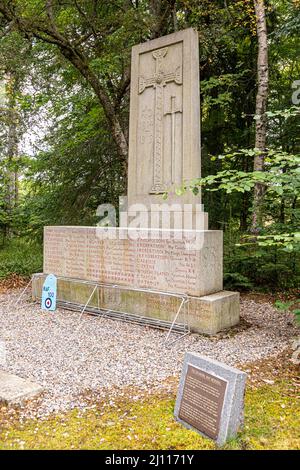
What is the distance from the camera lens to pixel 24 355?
430 cm

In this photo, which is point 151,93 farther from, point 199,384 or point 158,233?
point 199,384

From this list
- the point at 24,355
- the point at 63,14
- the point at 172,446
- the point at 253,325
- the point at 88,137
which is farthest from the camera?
the point at 88,137

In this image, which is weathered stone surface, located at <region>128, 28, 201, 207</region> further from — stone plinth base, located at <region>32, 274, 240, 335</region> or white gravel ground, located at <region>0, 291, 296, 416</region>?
white gravel ground, located at <region>0, 291, 296, 416</region>

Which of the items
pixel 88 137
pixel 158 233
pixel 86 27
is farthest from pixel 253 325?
pixel 86 27

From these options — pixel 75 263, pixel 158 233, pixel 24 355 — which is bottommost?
pixel 24 355

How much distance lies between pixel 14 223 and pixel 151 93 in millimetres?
8461

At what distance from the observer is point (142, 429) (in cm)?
272

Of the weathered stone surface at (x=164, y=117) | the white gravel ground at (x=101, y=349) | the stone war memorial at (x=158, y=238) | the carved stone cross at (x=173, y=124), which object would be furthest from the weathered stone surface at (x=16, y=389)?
the carved stone cross at (x=173, y=124)

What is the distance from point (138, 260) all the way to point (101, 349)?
1677 millimetres

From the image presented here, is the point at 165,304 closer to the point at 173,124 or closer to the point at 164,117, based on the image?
the point at 173,124

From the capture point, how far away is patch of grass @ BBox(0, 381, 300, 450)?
2.53 meters

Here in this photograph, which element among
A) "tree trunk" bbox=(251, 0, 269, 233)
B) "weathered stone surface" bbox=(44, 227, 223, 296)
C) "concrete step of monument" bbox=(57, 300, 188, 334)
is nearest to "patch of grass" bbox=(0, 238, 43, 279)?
"weathered stone surface" bbox=(44, 227, 223, 296)

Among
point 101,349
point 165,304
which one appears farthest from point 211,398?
point 165,304

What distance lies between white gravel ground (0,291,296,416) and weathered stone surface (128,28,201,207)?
223cm
